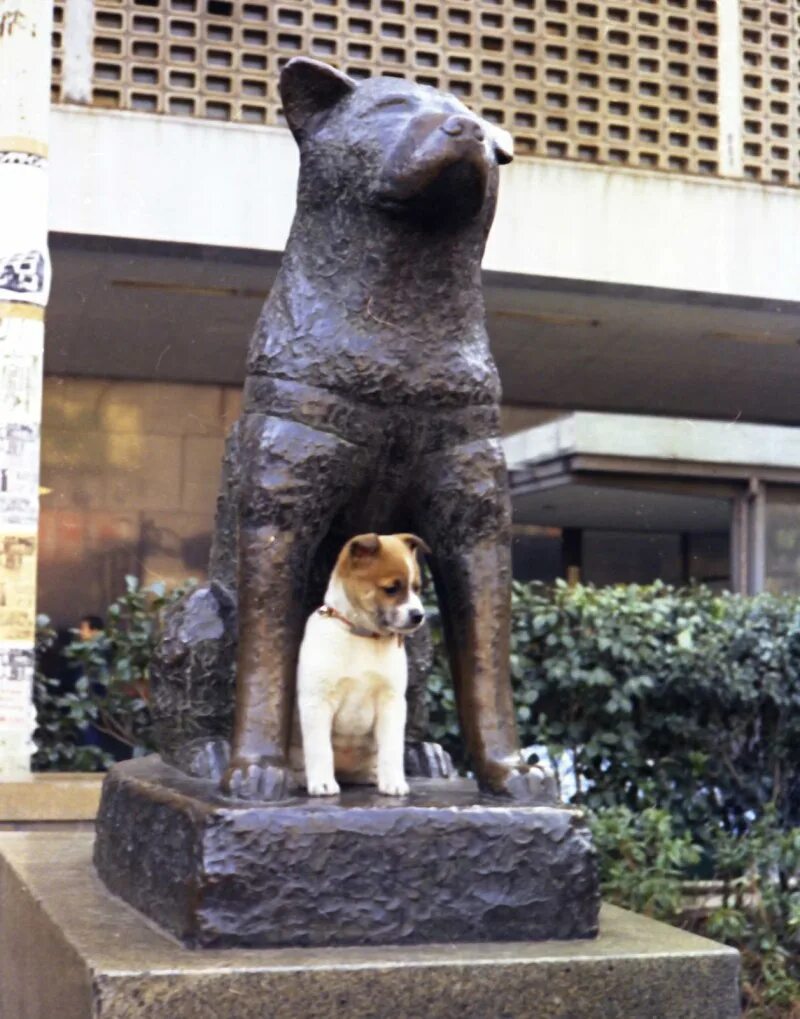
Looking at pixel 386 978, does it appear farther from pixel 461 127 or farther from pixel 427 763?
pixel 461 127

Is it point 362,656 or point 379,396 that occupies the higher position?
point 379,396

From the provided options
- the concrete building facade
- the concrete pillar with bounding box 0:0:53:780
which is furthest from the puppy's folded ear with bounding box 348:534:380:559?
the concrete building facade

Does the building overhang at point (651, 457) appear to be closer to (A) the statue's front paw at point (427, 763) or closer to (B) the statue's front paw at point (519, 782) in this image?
(A) the statue's front paw at point (427, 763)

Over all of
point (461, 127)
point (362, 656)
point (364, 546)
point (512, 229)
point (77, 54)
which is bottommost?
point (362, 656)

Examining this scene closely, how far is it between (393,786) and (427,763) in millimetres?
368

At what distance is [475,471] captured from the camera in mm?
2594

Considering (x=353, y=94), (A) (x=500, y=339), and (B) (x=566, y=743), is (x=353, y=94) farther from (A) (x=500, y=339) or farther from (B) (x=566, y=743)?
(A) (x=500, y=339)

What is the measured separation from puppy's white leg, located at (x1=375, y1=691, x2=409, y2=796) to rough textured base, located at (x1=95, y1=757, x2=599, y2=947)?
1.7 inches

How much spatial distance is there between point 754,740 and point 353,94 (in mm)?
3702

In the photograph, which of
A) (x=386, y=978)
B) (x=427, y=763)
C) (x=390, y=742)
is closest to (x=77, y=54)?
(x=427, y=763)

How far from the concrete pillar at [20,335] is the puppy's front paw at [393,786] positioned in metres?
2.66

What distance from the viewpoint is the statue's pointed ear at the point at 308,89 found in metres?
2.58

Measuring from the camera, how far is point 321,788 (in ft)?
7.88

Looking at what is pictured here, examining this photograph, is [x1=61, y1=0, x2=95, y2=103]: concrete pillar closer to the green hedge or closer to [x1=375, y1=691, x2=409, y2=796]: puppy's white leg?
the green hedge
